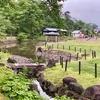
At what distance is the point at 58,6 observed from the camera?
7332mm

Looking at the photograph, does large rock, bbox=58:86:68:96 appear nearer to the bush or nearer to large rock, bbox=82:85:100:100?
large rock, bbox=82:85:100:100

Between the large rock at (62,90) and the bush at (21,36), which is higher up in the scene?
the bush at (21,36)

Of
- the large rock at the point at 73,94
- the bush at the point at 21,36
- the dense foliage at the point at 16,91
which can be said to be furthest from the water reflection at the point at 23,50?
the dense foliage at the point at 16,91

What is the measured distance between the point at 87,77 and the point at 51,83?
2.45 metres

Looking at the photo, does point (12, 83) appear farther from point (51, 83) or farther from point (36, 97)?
point (51, 83)

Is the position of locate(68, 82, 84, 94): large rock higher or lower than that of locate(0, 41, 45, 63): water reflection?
higher

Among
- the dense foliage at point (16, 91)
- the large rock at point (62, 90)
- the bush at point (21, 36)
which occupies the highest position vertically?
the bush at point (21, 36)

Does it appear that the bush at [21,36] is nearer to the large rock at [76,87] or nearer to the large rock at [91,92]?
the large rock at [76,87]

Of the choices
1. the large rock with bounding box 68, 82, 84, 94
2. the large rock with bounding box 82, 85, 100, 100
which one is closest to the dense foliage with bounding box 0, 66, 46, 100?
the large rock with bounding box 82, 85, 100, 100

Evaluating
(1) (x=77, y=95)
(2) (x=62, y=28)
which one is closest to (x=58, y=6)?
(2) (x=62, y=28)

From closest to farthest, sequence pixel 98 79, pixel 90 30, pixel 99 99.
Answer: pixel 90 30 → pixel 99 99 → pixel 98 79

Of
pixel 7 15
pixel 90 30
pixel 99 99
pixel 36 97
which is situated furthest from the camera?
pixel 7 15

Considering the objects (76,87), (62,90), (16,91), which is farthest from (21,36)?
(16,91)

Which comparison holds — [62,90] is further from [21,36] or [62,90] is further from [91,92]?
[21,36]
